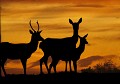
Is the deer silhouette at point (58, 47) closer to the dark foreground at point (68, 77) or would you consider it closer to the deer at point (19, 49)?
the deer at point (19, 49)

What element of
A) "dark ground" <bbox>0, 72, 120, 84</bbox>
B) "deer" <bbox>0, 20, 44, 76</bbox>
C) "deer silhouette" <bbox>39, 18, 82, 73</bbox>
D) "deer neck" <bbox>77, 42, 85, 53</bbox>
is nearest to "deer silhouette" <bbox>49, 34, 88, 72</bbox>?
"deer neck" <bbox>77, 42, 85, 53</bbox>

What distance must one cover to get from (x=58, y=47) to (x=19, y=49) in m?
2.25

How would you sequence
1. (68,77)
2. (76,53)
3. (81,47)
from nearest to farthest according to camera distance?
(68,77)
(76,53)
(81,47)

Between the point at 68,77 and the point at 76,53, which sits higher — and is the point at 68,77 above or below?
below

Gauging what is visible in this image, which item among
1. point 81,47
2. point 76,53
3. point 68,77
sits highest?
point 81,47

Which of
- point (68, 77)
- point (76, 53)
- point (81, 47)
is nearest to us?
point (68, 77)

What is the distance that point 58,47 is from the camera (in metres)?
31.2

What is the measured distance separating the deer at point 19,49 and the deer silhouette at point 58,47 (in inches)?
20.0

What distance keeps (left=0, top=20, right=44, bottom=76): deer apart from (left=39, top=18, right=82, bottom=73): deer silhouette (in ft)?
1.66

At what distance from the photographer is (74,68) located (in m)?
29.7

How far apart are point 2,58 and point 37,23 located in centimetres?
294

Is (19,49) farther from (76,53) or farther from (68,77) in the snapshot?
(68,77)

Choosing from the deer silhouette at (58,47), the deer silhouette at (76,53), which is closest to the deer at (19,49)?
the deer silhouette at (58,47)

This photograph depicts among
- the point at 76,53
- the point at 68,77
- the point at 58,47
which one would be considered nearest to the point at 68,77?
the point at 68,77
